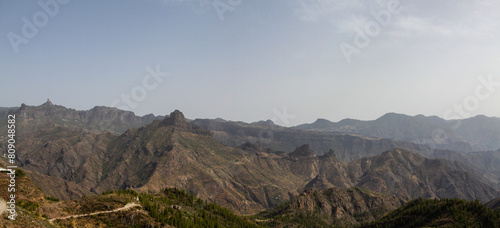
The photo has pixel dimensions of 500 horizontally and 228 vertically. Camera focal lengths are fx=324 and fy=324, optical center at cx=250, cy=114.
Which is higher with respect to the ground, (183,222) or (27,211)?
(27,211)

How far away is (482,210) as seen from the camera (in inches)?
6865

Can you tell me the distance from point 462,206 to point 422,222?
2324 centimetres

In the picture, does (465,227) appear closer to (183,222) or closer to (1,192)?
(183,222)

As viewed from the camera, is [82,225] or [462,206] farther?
[462,206]

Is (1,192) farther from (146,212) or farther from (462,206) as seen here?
(462,206)

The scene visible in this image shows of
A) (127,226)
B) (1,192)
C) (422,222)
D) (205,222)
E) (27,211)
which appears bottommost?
(422,222)

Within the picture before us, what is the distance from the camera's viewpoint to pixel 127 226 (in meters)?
116

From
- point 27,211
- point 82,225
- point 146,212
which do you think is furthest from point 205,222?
point 27,211

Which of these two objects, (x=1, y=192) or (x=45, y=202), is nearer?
(x=1, y=192)

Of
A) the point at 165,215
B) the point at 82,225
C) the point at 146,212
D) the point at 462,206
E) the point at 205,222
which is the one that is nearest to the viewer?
the point at 82,225

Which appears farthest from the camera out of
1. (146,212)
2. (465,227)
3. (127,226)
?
(465,227)

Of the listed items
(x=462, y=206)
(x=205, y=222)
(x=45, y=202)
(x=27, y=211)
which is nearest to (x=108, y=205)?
(x=45, y=202)

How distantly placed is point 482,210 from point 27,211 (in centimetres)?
20690

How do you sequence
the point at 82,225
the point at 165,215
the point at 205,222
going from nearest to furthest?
the point at 82,225 → the point at 165,215 → the point at 205,222
